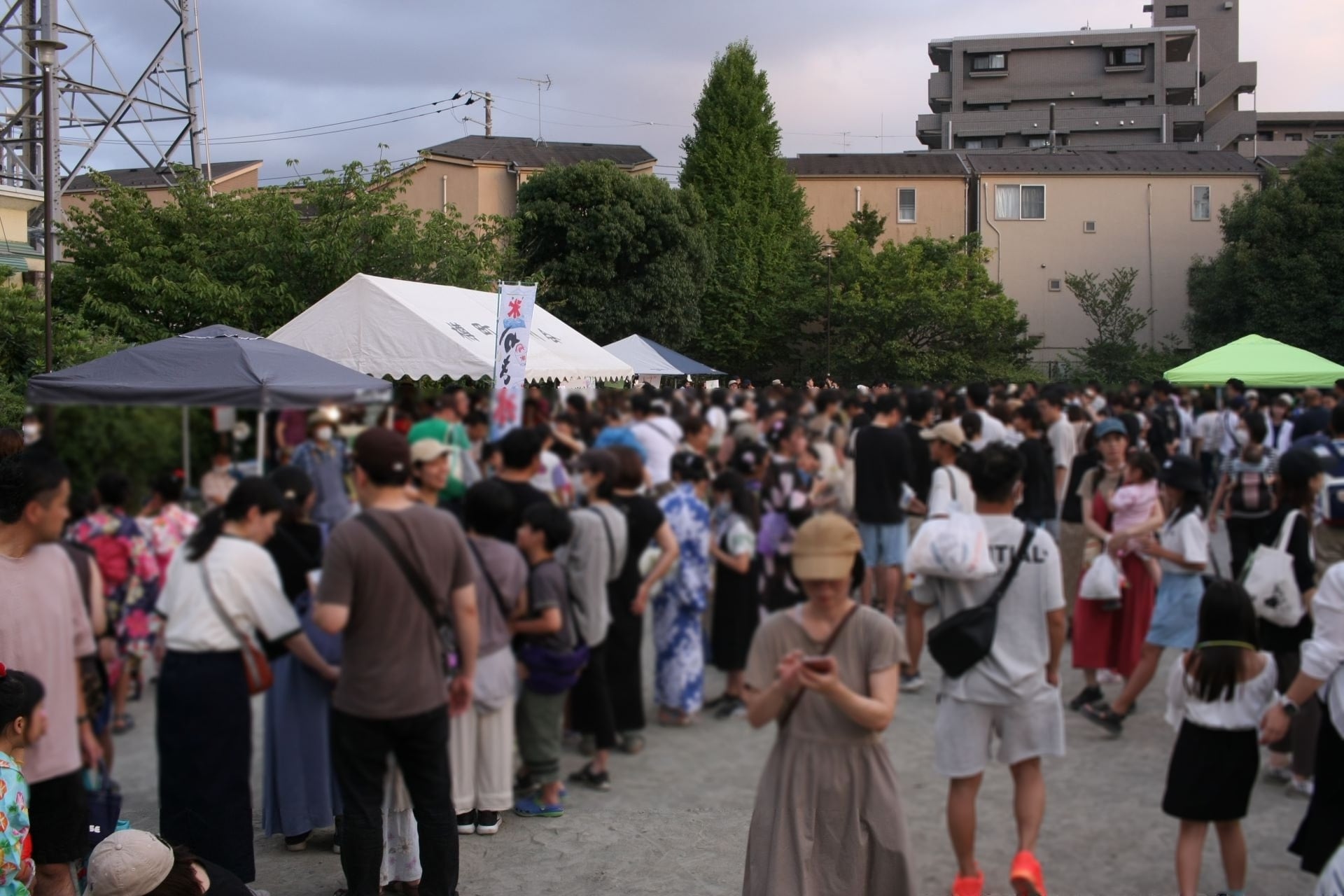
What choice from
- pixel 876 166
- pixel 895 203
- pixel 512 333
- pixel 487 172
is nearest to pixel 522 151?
pixel 876 166

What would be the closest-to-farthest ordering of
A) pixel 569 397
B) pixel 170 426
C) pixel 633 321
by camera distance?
pixel 170 426
pixel 569 397
pixel 633 321

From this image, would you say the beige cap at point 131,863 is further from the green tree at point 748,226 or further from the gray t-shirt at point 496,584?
the green tree at point 748,226

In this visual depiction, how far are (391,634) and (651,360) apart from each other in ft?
7.98

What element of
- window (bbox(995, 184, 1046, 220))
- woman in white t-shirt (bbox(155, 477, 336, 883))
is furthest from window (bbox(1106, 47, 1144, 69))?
woman in white t-shirt (bbox(155, 477, 336, 883))

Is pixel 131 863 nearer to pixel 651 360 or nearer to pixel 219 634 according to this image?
pixel 219 634

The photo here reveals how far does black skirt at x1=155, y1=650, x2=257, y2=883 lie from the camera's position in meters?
3.00

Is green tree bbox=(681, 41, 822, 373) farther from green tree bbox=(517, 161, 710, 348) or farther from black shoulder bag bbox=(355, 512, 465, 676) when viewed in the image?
black shoulder bag bbox=(355, 512, 465, 676)

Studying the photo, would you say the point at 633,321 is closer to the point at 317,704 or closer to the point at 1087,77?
the point at 317,704

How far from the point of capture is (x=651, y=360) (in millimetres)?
5141

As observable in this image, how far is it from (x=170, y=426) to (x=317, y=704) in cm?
88

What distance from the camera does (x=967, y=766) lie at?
3.84 m

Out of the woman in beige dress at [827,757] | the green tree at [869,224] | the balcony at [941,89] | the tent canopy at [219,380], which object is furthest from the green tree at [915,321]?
the balcony at [941,89]

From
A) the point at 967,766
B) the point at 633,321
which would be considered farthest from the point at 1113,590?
the point at 633,321

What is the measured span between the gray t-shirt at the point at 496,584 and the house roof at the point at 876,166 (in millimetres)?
4764
